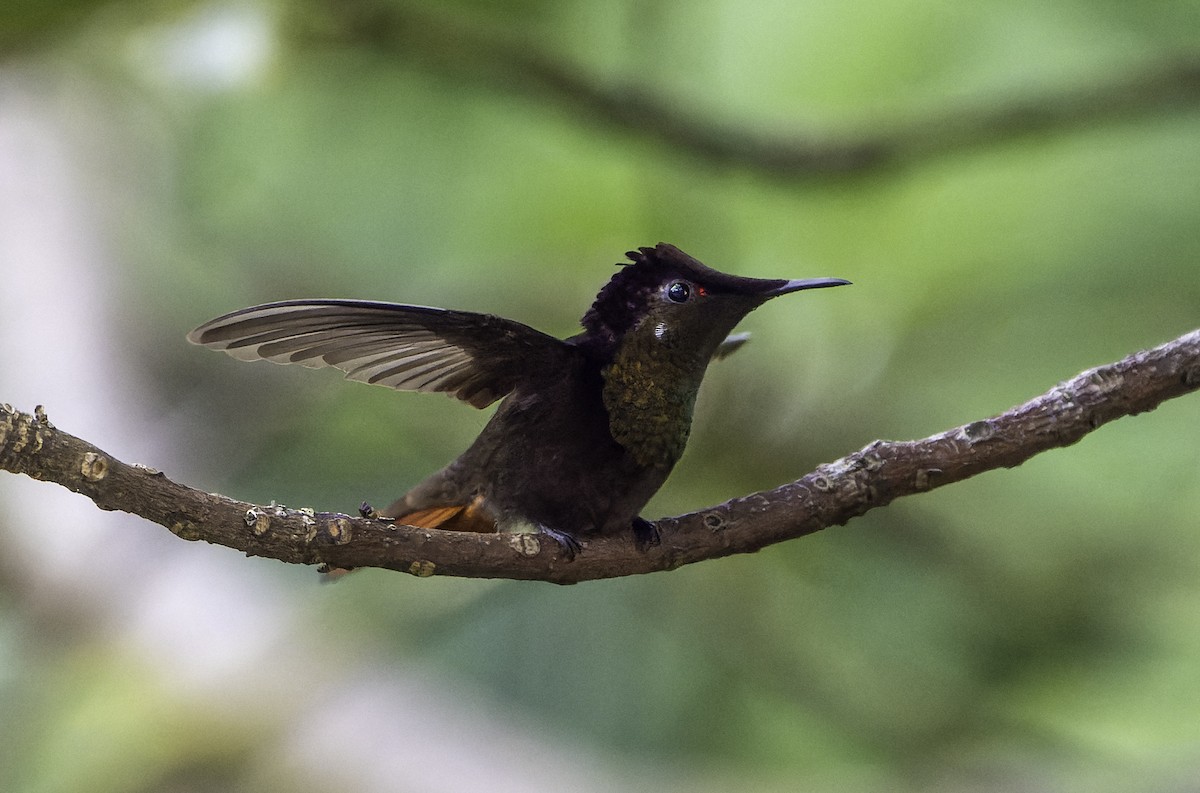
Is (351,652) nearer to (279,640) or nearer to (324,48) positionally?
(279,640)

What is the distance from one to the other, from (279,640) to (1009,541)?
2.09 m

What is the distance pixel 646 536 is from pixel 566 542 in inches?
4.8

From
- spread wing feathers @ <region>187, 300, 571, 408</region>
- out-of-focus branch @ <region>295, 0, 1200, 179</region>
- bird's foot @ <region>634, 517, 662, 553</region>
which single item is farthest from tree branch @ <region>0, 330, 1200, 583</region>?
out-of-focus branch @ <region>295, 0, 1200, 179</region>

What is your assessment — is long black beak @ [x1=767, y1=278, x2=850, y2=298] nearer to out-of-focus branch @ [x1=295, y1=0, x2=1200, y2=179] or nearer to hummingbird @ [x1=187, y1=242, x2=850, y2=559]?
hummingbird @ [x1=187, y1=242, x2=850, y2=559]

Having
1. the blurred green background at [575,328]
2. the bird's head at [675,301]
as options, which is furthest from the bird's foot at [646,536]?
the blurred green background at [575,328]

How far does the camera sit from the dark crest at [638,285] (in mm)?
1698

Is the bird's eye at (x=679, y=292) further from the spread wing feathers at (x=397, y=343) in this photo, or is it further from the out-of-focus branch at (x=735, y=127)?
the out-of-focus branch at (x=735, y=127)

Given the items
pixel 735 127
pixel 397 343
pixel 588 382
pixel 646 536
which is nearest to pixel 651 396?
pixel 588 382

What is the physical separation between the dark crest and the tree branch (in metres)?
0.34

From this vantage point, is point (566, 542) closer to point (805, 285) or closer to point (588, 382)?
point (588, 382)

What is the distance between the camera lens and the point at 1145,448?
10.7 feet

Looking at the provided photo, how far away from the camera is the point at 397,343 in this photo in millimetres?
1631

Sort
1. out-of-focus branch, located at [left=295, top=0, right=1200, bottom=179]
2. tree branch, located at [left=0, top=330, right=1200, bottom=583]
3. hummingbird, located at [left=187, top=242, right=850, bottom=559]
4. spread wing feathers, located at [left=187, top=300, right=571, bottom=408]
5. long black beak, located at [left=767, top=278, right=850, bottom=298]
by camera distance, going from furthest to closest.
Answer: out-of-focus branch, located at [left=295, top=0, right=1200, bottom=179]
hummingbird, located at [left=187, top=242, right=850, bottom=559]
long black beak, located at [left=767, top=278, right=850, bottom=298]
spread wing feathers, located at [left=187, top=300, right=571, bottom=408]
tree branch, located at [left=0, top=330, right=1200, bottom=583]

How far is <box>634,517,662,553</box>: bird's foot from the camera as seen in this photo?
1563 mm
